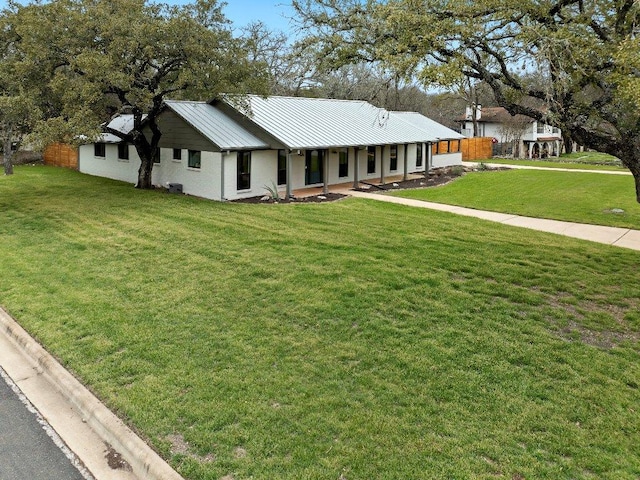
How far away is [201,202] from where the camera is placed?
748 inches

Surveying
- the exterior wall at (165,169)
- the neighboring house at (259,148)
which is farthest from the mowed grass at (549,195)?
the exterior wall at (165,169)

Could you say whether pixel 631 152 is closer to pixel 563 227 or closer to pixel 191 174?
pixel 563 227

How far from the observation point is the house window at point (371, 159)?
91.9 ft

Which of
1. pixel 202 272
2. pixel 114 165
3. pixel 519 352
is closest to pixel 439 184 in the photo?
pixel 114 165

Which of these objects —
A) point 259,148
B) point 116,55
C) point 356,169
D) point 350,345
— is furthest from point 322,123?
point 350,345

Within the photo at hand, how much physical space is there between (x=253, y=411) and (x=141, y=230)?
933 centimetres

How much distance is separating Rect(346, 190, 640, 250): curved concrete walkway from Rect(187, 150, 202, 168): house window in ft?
26.4

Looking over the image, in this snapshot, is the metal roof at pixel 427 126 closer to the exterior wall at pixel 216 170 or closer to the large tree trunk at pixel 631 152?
the exterior wall at pixel 216 170

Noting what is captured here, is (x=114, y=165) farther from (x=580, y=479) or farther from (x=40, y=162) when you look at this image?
(x=580, y=479)

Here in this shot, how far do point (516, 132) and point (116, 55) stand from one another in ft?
136

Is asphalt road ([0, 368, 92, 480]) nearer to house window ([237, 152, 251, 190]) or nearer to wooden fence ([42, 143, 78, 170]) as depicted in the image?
house window ([237, 152, 251, 190])

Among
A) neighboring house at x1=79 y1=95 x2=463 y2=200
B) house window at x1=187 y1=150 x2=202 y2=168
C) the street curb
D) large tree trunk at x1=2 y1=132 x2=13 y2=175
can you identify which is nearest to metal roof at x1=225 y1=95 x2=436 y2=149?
neighboring house at x1=79 y1=95 x2=463 y2=200

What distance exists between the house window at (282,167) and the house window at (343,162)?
3880mm

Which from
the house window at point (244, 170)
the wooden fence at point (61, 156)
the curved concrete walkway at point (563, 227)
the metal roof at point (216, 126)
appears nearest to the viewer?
the curved concrete walkway at point (563, 227)
